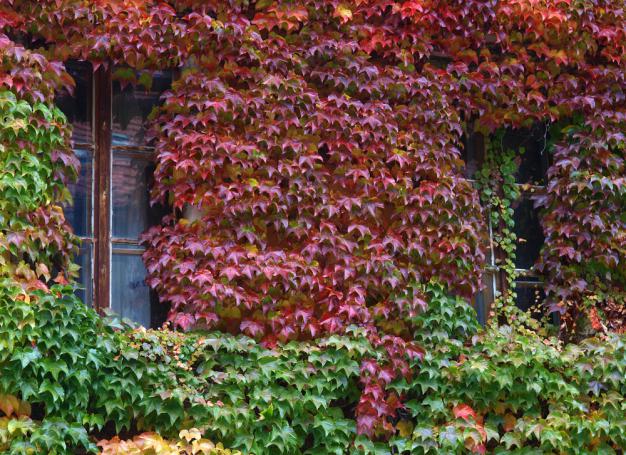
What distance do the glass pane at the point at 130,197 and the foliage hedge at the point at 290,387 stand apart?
85 centimetres

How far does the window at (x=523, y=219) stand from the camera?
791 cm

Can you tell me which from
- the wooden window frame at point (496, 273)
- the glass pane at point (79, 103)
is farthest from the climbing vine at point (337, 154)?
the glass pane at point (79, 103)

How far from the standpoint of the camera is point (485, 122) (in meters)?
7.98

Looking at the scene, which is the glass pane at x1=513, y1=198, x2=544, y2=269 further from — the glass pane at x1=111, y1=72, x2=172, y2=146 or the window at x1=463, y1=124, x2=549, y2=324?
the glass pane at x1=111, y1=72, x2=172, y2=146

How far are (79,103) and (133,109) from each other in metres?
0.34

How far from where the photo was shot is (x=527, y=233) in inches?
321

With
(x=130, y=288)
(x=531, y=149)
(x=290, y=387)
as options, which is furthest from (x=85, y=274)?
(x=531, y=149)

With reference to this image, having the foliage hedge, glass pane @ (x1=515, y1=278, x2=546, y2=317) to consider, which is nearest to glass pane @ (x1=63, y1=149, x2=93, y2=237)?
the foliage hedge

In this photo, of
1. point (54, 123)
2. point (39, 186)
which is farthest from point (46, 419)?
point (54, 123)

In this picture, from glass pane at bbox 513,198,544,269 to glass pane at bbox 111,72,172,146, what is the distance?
103 inches

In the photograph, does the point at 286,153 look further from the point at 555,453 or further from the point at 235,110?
the point at 555,453

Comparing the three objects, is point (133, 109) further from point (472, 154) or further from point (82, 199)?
point (472, 154)

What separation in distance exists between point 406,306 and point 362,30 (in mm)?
1867

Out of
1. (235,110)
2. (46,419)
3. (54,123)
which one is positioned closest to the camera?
(46,419)
